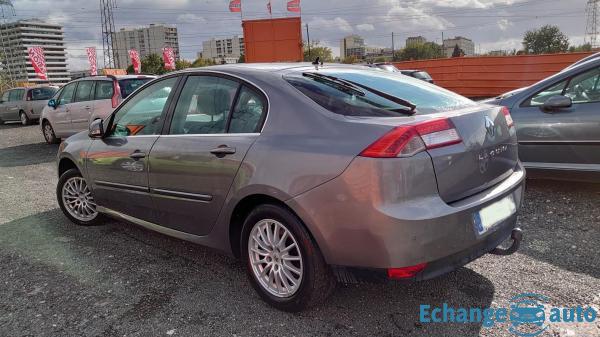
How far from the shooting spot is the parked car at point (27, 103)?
18.5m

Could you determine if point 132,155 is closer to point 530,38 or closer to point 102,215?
point 102,215

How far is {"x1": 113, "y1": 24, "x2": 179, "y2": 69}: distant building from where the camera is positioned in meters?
104

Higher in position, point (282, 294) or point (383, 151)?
point (383, 151)

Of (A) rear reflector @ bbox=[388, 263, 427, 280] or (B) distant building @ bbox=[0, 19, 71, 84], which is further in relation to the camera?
(B) distant building @ bbox=[0, 19, 71, 84]

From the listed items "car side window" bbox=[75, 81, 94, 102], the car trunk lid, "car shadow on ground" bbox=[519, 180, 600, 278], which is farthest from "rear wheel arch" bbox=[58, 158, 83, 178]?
"car side window" bbox=[75, 81, 94, 102]

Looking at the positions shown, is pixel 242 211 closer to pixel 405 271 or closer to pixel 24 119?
pixel 405 271

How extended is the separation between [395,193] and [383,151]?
22 centimetres

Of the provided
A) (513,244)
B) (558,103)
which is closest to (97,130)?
(513,244)

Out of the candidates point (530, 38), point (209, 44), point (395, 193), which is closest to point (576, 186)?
point (395, 193)

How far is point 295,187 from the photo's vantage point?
2645 mm

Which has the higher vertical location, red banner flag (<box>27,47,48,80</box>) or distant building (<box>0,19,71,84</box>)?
distant building (<box>0,19,71,84</box>)

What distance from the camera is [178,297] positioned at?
3229mm

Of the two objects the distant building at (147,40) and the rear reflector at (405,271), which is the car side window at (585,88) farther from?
the distant building at (147,40)

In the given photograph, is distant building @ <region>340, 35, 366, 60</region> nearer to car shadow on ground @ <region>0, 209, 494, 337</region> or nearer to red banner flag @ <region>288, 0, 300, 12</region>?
red banner flag @ <region>288, 0, 300, 12</region>
